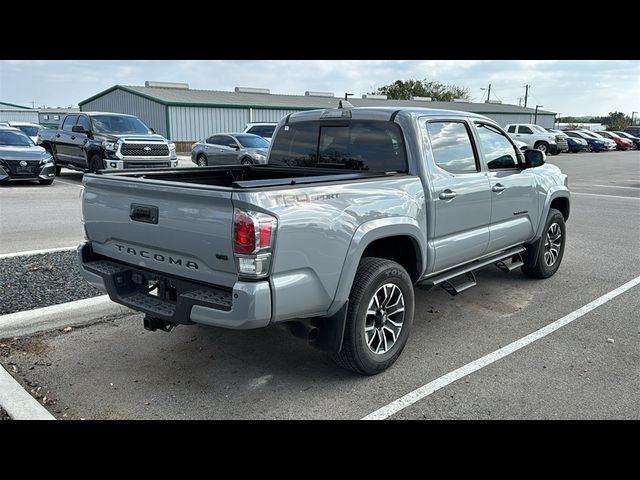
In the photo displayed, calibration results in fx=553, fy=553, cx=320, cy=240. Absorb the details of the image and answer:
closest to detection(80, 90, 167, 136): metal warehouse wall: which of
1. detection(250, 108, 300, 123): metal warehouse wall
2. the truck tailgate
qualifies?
detection(250, 108, 300, 123): metal warehouse wall

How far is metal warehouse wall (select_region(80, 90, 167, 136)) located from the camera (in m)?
34.4

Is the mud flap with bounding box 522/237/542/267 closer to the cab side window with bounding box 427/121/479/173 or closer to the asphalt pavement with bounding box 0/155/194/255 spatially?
the cab side window with bounding box 427/121/479/173

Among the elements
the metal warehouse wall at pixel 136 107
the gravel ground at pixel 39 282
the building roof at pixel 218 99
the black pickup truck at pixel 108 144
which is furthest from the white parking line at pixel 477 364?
the metal warehouse wall at pixel 136 107

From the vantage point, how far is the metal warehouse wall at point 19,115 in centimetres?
6367

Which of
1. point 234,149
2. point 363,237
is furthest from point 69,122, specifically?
point 363,237

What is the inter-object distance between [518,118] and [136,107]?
135 ft

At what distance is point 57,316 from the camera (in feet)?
16.3

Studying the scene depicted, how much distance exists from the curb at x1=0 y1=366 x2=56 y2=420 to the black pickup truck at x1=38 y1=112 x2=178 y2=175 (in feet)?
35.7

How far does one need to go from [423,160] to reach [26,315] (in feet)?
12.1

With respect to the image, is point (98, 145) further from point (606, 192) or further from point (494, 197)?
point (606, 192)

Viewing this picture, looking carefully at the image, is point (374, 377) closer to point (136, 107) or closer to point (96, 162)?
point (96, 162)

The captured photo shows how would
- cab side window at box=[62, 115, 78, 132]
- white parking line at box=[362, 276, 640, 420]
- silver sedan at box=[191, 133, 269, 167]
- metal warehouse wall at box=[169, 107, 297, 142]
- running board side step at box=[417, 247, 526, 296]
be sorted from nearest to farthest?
white parking line at box=[362, 276, 640, 420] → running board side step at box=[417, 247, 526, 296] → cab side window at box=[62, 115, 78, 132] → silver sedan at box=[191, 133, 269, 167] → metal warehouse wall at box=[169, 107, 297, 142]

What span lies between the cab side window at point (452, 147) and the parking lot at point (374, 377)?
1.47 metres

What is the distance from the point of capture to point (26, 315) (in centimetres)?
488
